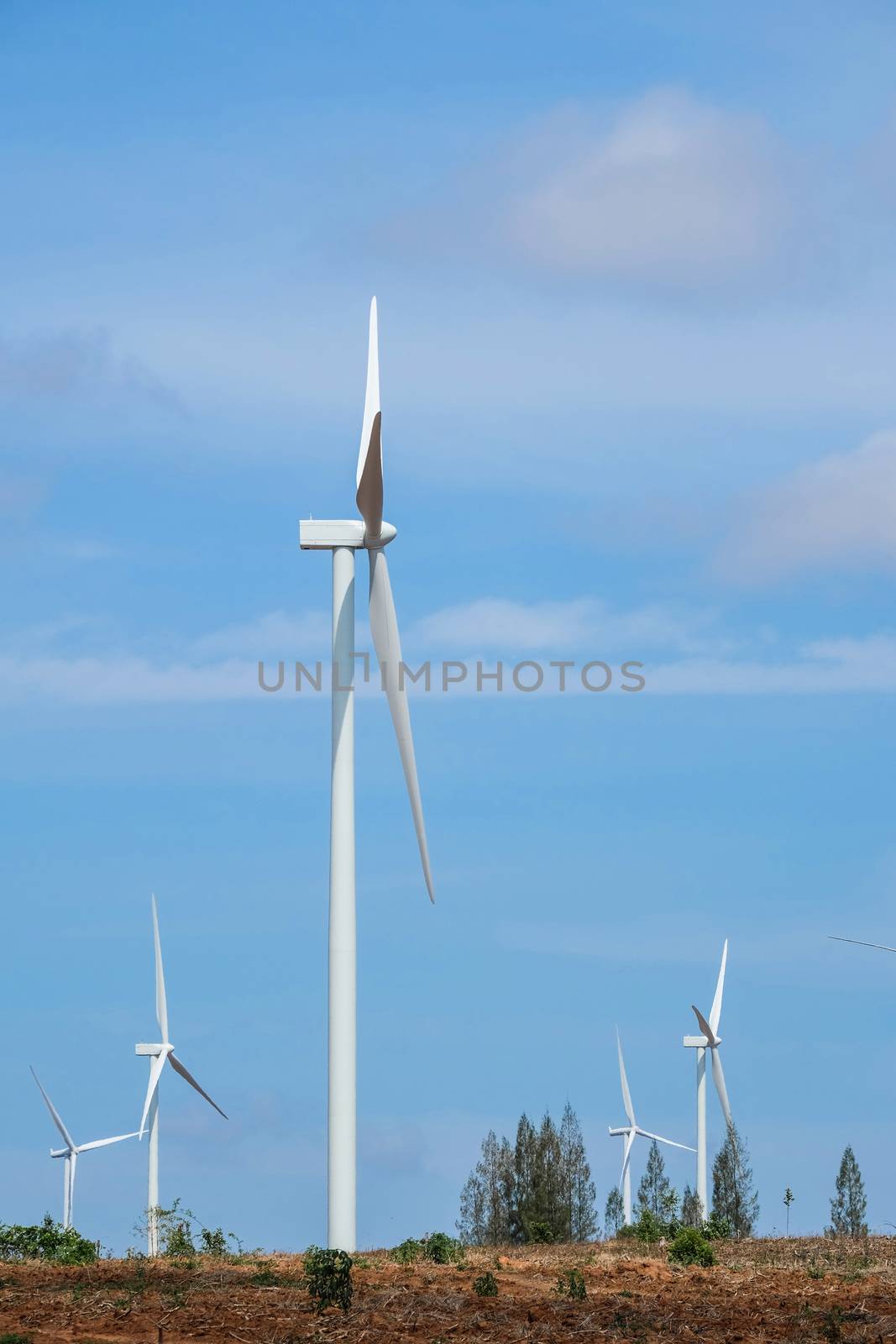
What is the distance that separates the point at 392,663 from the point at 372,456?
4.60 metres

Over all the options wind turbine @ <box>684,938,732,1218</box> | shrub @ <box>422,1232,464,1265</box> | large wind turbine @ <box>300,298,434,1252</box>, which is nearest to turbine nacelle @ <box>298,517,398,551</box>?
large wind turbine @ <box>300,298,434,1252</box>

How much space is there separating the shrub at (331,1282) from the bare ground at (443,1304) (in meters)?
0.28

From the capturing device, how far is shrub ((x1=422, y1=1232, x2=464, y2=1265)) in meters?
37.7

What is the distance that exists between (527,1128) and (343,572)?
66.1 metres

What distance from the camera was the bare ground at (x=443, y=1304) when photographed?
26.9 meters

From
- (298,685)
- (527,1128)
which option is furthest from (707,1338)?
(527,1128)

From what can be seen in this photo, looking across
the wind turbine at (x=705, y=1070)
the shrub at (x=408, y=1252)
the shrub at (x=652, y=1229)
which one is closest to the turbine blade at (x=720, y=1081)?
the wind turbine at (x=705, y=1070)

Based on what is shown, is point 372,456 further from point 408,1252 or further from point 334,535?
point 408,1252

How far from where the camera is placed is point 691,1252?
4000 centimetres

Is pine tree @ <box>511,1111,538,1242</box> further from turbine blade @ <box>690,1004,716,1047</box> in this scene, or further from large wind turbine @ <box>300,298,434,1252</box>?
large wind turbine @ <box>300,298,434,1252</box>

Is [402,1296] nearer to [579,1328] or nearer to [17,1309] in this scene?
[579,1328]

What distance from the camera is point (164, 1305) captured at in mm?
29562

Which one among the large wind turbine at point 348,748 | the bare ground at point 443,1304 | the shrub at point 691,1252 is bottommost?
the bare ground at point 443,1304

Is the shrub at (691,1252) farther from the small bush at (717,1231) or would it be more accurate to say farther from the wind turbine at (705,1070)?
the wind turbine at (705,1070)
